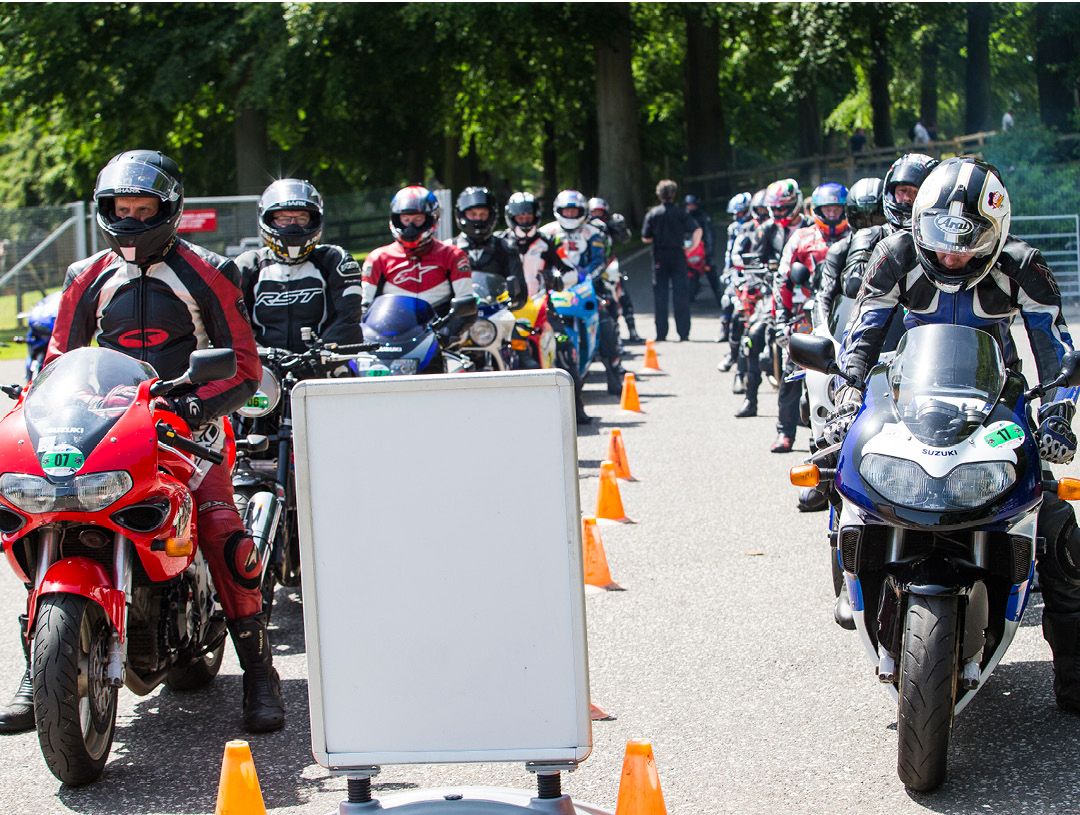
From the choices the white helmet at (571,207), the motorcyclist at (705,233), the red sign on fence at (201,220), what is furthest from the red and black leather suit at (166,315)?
the red sign on fence at (201,220)

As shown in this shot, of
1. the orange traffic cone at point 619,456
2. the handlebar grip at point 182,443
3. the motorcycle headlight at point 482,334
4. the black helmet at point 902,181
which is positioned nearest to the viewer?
the handlebar grip at point 182,443

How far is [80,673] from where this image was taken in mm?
5227

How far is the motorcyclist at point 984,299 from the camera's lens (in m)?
5.71

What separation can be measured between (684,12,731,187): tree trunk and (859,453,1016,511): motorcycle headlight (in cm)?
3618

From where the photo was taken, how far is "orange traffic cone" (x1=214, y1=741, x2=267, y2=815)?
14.1 ft

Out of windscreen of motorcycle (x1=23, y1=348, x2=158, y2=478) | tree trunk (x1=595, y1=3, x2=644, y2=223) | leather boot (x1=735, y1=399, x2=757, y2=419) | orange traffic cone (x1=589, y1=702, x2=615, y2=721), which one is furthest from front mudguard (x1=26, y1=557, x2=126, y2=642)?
tree trunk (x1=595, y1=3, x2=644, y2=223)

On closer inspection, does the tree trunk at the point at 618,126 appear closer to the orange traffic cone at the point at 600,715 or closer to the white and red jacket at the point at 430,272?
the white and red jacket at the point at 430,272

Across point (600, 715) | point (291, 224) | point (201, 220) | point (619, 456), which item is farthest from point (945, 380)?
point (201, 220)

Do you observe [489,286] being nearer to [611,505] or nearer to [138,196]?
[611,505]

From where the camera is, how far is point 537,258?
620 inches

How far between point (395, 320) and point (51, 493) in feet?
15.9

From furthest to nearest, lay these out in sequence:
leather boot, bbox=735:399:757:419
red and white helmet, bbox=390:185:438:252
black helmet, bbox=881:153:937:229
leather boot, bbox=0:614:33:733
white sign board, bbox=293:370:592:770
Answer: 1. leather boot, bbox=735:399:757:419
2. red and white helmet, bbox=390:185:438:252
3. black helmet, bbox=881:153:937:229
4. leather boot, bbox=0:614:33:733
5. white sign board, bbox=293:370:592:770

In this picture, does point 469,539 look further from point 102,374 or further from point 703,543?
point 703,543

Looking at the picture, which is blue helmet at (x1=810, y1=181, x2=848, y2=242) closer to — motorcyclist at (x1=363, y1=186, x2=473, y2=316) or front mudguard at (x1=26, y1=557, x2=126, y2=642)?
motorcyclist at (x1=363, y1=186, x2=473, y2=316)
